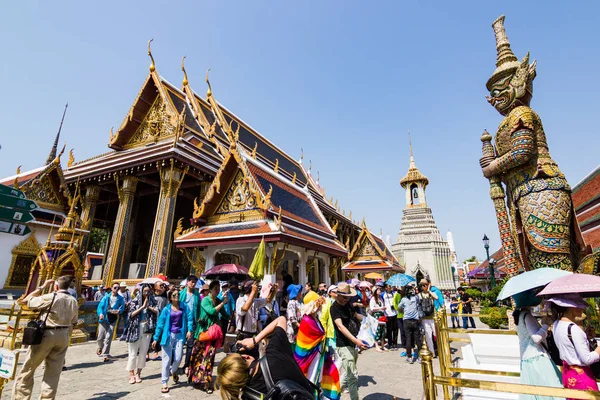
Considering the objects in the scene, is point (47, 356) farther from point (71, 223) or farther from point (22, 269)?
point (22, 269)

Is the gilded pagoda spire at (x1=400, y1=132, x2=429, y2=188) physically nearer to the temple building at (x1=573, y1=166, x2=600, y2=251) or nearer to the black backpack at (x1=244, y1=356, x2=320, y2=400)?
the temple building at (x1=573, y1=166, x2=600, y2=251)

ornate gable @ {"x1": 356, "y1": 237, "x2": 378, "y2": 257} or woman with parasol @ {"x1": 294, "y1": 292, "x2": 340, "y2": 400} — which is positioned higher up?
ornate gable @ {"x1": 356, "y1": 237, "x2": 378, "y2": 257}

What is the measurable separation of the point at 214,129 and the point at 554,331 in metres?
16.2

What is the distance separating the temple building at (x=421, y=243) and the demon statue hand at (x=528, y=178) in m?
29.8

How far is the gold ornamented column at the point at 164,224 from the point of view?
12.0 meters

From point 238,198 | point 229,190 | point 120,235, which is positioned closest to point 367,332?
point 238,198

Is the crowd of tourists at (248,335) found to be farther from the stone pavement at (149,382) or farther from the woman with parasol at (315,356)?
the stone pavement at (149,382)

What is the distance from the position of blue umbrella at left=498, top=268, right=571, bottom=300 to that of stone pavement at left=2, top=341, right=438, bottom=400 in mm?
2259

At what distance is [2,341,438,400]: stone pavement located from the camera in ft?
13.8

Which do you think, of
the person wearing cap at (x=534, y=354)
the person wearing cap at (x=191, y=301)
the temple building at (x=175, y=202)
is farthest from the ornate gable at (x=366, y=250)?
the person wearing cap at (x=534, y=354)

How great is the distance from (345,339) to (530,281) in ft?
6.32

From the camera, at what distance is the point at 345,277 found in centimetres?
1953

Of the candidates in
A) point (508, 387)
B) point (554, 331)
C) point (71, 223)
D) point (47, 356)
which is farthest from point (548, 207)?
point (71, 223)

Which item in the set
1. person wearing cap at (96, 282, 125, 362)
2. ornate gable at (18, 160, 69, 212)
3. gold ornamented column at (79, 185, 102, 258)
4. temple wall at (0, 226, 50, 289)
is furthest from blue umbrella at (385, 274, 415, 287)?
ornate gable at (18, 160, 69, 212)
